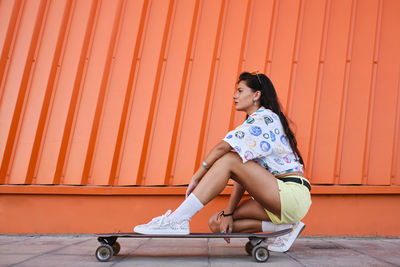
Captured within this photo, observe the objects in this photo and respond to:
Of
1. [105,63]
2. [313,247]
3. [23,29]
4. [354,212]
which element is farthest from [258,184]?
[23,29]

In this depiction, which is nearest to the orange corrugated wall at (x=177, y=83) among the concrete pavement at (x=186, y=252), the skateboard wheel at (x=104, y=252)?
the concrete pavement at (x=186, y=252)

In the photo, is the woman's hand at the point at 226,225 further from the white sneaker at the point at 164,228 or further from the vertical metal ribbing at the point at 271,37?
the vertical metal ribbing at the point at 271,37

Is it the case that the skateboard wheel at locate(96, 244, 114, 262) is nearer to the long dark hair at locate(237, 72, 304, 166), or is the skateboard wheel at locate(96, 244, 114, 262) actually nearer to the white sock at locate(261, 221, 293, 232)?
the white sock at locate(261, 221, 293, 232)

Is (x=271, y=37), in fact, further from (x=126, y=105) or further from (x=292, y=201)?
(x=292, y=201)

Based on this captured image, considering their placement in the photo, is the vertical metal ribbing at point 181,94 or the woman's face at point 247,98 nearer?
the woman's face at point 247,98

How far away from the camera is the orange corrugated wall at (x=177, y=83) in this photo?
3135 mm

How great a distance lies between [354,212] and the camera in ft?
9.96

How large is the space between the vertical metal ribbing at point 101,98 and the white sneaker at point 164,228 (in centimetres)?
142

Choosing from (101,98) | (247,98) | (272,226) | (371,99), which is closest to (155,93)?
(101,98)

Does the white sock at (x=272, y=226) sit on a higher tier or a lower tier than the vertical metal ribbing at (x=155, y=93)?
lower

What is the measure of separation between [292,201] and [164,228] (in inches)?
32.4

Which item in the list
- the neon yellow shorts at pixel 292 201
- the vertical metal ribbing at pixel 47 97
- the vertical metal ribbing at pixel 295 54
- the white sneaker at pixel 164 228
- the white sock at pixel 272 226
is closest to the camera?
the white sneaker at pixel 164 228

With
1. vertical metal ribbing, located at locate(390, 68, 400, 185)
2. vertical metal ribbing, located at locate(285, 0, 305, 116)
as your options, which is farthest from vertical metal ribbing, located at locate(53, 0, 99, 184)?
vertical metal ribbing, located at locate(390, 68, 400, 185)

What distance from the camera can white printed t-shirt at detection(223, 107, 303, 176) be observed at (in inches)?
78.0
